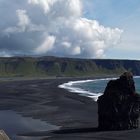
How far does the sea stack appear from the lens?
Answer: 38031 millimetres

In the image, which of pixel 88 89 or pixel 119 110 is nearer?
pixel 119 110

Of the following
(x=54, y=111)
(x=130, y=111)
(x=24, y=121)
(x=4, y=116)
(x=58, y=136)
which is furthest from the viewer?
(x=54, y=111)

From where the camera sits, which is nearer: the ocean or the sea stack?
the sea stack

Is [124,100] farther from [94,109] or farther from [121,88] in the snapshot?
[94,109]

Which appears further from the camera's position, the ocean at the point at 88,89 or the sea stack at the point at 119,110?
the ocean at the point at 88,89

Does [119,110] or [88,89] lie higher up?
[88,89]

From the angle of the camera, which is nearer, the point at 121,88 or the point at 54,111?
the point at 121,88

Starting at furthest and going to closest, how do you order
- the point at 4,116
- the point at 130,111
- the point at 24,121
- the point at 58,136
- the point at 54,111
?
the point at 54,111 < the point at 4,116 < the point at 24,121 < the point at 130,111 < the point at 58,136

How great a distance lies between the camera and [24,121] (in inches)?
1768

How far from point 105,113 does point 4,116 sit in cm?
1506

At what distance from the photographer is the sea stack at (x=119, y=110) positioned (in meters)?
38.0

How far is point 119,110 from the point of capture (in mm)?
38281

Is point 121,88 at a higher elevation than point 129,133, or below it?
higher

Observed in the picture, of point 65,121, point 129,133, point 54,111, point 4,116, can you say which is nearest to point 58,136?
point 129,133
